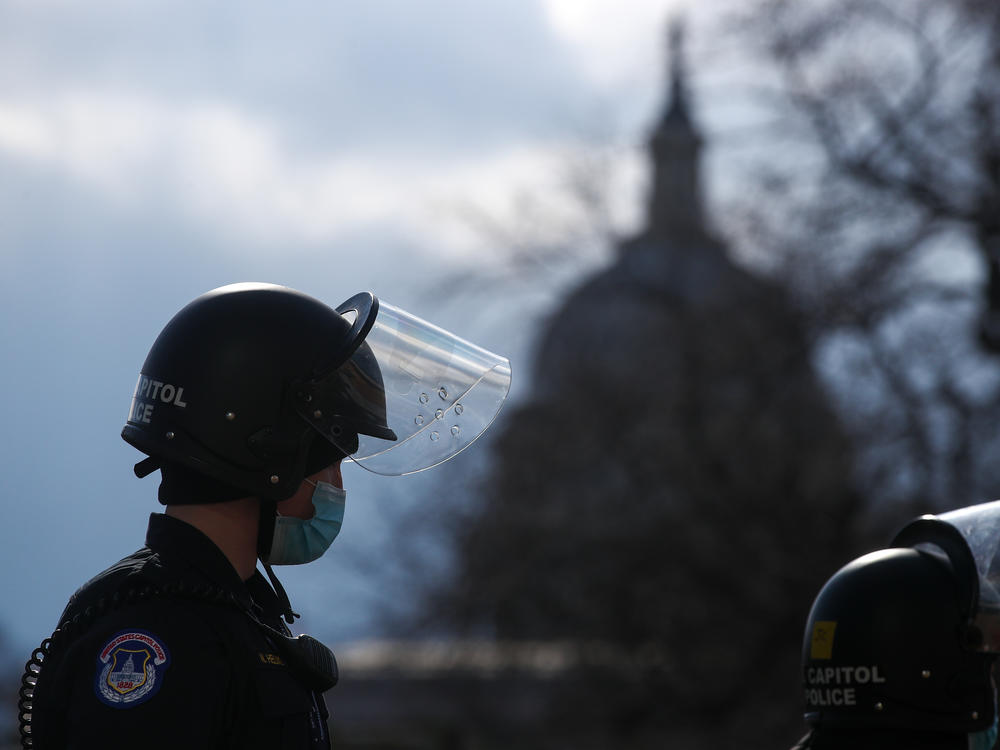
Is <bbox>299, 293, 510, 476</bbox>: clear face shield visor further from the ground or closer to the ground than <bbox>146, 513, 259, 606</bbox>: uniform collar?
further from the ground

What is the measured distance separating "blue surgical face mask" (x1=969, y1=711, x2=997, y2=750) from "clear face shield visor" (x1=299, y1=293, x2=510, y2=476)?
4.89 feet

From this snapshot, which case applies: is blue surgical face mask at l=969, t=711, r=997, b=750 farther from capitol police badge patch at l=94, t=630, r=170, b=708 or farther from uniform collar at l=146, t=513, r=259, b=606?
capitol police badge patch at l=94, t=630, r=170, b=708

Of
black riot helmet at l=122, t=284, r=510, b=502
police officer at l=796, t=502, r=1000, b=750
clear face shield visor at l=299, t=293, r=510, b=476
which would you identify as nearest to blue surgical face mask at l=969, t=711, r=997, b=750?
police officer at l=796, t=502, r=1000, b=750

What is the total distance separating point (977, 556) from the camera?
3.54 m

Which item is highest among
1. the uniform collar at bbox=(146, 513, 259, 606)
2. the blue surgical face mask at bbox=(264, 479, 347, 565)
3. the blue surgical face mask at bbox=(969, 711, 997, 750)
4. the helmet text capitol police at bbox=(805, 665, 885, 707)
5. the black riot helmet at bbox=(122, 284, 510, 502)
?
the black riot helmet at bbox=(122, 284, 510, 502)

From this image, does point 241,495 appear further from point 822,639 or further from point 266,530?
point 822,639

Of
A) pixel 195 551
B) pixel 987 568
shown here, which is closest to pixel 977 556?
pixel 987 568

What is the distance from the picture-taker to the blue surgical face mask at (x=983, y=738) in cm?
353

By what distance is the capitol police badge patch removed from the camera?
90.7 inches

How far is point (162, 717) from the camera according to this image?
2.30 metres

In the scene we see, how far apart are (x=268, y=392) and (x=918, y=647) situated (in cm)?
177

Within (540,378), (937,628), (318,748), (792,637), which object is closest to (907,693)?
(937,628)

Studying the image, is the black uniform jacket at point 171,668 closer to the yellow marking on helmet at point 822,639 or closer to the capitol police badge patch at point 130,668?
the capitol police badge patch at point 130,668

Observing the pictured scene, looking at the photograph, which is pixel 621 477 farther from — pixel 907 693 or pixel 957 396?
pixel 907 693
